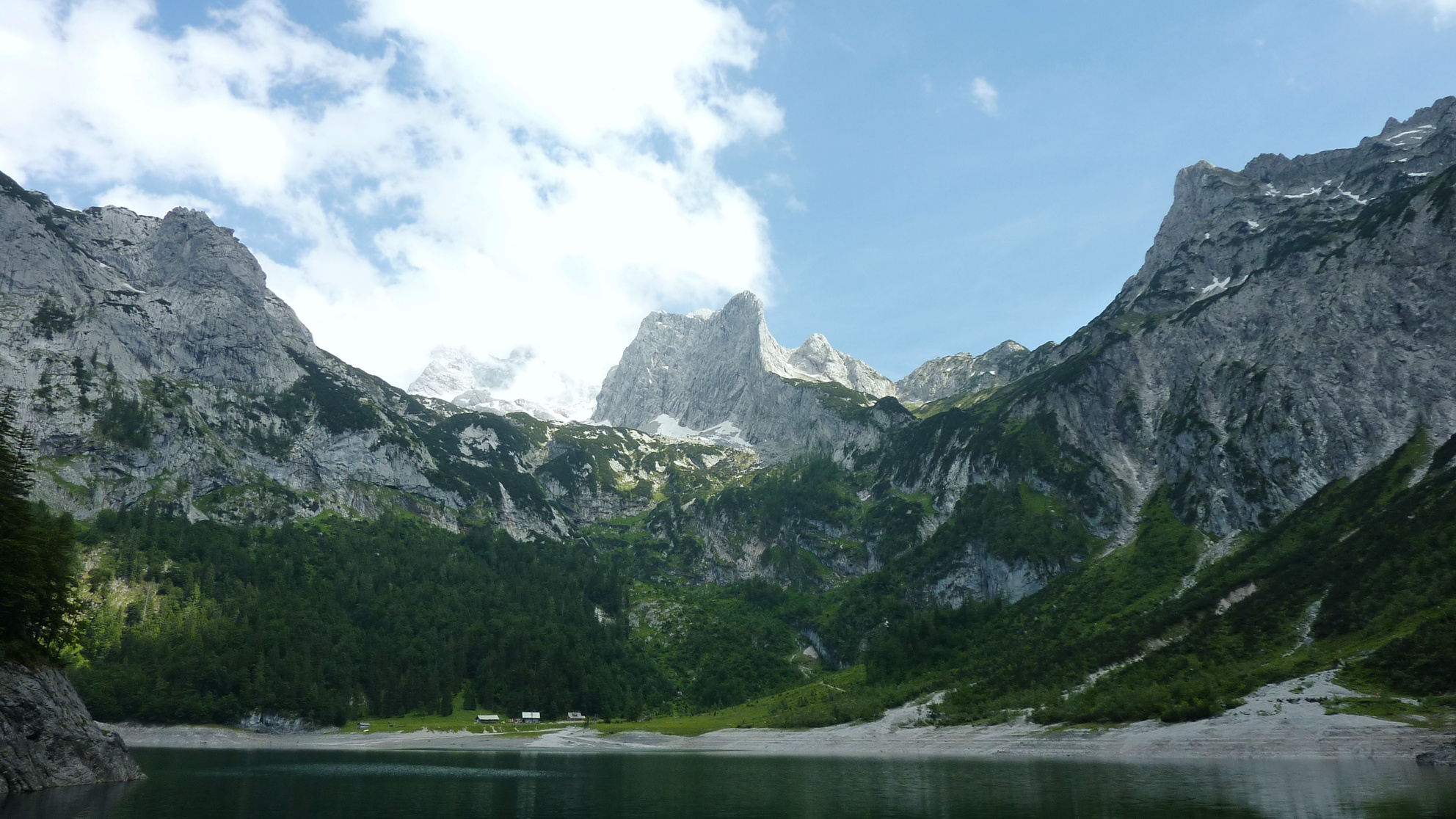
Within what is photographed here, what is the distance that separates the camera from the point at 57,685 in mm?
74500

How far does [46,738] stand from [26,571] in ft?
49.6

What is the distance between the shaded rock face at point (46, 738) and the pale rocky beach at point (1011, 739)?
7479cm

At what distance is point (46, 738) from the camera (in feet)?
233

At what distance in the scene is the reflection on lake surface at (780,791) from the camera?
188 feet

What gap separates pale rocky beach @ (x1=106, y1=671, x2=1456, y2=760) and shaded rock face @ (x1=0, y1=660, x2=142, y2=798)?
245 ft

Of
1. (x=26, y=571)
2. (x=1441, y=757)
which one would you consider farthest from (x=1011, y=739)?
(x=26, y=571)

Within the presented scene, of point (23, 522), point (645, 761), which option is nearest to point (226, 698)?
point (645, 761)

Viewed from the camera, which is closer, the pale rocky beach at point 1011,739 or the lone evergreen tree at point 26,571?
the lone evergreen tree at point 26,571

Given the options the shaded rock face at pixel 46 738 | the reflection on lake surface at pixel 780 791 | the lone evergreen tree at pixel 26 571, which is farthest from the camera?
the lone evergreen tree at pixel 26 571

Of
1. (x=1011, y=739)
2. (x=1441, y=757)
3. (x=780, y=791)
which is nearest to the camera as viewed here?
(x=780, y=791)

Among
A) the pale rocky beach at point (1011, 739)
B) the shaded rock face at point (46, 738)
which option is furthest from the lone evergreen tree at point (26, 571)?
the pale rocky beach at point (1011, 739)

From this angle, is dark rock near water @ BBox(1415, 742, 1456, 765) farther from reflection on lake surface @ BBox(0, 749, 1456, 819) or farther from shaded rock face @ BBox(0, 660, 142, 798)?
shaded rock face @ BBox(0, 660, 142, 798)

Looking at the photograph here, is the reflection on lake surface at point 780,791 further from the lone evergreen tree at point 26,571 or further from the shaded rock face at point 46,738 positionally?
the lone evergreen tree at point 26,571

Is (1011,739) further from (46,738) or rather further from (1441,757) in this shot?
(46,738)
